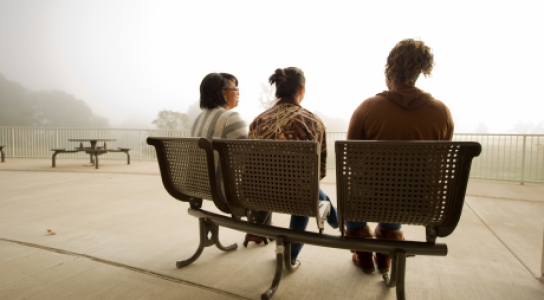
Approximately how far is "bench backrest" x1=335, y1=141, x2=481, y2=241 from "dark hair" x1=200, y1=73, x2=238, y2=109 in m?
1.08

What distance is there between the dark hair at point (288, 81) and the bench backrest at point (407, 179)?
0.73 metres

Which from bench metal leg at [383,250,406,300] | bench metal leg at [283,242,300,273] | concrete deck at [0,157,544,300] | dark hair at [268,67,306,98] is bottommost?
concrete deck at [0,157,544,300]

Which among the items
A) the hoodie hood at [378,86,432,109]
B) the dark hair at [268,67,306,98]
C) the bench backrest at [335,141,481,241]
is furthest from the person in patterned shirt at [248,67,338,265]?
the bench backrest at [335,141,481,241]

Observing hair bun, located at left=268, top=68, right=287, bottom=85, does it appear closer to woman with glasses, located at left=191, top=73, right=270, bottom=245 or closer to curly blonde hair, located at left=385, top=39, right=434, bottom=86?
woman with glasses, located at left=191, top=73, right=270, bottom=245

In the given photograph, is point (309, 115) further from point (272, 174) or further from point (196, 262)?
point (196, 262)

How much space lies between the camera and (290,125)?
1675 mm

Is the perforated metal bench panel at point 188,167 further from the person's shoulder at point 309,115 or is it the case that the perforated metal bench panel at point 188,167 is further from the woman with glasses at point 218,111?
the person's shoulder at point 309,115

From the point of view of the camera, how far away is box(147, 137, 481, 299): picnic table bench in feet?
3.69

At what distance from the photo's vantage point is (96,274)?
1756 mm

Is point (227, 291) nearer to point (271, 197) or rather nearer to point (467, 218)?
point (271, 197)

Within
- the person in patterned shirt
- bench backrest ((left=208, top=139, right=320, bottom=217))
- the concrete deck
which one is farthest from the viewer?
the person in patterned shirt

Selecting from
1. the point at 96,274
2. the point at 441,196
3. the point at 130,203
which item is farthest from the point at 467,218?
the point at 130,203

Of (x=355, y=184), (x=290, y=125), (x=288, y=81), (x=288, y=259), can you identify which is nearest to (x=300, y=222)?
(x=288, y=259)

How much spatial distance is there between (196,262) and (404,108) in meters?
1.44
